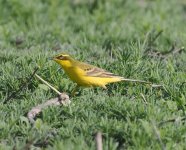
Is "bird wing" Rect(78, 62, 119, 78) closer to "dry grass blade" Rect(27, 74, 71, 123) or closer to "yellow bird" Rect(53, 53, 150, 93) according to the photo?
"yellow bird" Rect(53, 53, 150, 93)

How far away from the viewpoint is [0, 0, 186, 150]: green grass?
597cm

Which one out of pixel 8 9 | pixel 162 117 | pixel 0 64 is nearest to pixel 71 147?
pixel 162 117

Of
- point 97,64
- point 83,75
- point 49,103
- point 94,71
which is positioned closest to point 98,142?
point 49,103

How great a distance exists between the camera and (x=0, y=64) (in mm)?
8133

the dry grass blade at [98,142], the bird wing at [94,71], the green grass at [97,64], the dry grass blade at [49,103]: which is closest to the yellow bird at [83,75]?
the bird wing at [94,71]

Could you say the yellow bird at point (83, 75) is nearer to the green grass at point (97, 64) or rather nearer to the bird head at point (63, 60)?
the bird head at point (63, 60)

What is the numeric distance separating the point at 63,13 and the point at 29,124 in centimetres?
610

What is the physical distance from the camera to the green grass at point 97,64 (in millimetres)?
5969

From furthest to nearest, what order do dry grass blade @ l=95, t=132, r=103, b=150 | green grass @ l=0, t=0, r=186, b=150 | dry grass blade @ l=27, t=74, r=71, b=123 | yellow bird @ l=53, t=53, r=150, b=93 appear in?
yellow bird @ l=53, t=53, r=150, b=93, dry grass blade @ l=27, t=74, r=71, b=123, green grass @ l=0, t=0, r=186, b=150, dry grass blade @ l=95, t=132, r=103, b=150

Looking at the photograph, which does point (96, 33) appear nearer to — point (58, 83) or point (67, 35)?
point (67, 35)

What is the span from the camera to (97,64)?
823 centimetres

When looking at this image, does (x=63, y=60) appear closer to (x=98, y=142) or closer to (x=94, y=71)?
(x=94, y=71)

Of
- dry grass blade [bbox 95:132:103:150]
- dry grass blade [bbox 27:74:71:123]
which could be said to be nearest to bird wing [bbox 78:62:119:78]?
dry grass blade [bbox 27:74:71:123]

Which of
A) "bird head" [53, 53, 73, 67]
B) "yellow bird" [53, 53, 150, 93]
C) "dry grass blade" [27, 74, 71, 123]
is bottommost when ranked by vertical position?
"dry grass blade" [27, 74, 71, 123]
